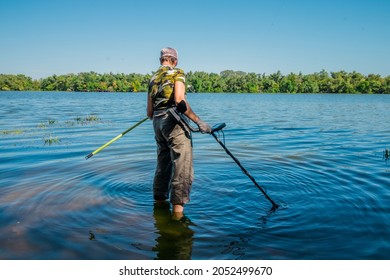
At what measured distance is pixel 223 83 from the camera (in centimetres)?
15825

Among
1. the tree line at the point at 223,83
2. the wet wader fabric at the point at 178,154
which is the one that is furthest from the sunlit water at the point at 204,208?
the tree line at the point at 223,83

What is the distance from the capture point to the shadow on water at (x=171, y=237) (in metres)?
4.36

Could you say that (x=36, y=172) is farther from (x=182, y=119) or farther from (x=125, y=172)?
(x=182, y=119)

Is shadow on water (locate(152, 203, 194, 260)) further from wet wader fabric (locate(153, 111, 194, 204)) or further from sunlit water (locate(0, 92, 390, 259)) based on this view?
wet wader fabric (locate(153, 111, 194, 204))

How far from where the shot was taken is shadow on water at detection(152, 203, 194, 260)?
4.36 metres

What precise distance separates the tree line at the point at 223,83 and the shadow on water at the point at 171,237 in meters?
145

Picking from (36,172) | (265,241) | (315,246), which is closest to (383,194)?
(315,246)

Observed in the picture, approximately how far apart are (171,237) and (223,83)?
156874 millimetres

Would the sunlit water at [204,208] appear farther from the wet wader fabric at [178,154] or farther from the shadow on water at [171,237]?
the wet wader fabric at [178,154]

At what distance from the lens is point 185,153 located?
217 inches
